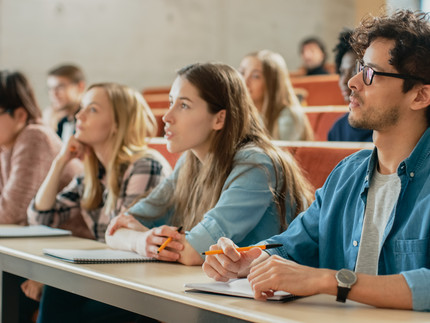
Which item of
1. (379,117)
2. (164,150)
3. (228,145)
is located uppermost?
(379,117)

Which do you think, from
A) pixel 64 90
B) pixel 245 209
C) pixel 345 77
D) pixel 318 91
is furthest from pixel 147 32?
pixel 245 209

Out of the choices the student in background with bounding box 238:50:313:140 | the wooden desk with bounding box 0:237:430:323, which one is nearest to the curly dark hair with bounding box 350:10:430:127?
the wooden desk with bounding box 0:237:430:323

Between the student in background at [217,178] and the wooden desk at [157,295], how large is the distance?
155 millimetres

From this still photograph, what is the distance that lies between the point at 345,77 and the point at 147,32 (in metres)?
4.91

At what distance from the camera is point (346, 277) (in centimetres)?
127

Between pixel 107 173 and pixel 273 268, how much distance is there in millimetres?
1359

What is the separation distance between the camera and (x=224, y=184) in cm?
199

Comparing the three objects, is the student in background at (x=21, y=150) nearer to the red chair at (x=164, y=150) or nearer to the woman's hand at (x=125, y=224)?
the red chair at (x=164, y=150)

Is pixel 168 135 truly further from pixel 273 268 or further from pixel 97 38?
pixel 97 38

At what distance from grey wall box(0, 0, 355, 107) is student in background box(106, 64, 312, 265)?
490cm

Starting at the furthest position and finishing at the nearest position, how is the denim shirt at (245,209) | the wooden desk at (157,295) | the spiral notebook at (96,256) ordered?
1. the denim shirt at (245,209)
2. the spiral notebook at (96,256)
3. the wooden desk at (157,295)

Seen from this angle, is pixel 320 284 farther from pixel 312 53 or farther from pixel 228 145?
pixel 312 53

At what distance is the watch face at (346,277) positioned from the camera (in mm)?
1267

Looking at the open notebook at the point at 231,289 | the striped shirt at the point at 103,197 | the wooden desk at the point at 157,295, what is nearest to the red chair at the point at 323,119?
the striped shirt at the point at 103,197
